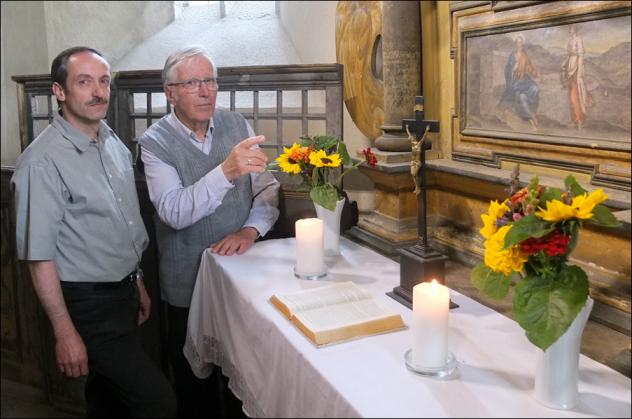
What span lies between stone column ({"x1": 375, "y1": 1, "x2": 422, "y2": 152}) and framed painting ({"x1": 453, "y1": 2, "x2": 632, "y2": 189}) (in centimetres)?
24

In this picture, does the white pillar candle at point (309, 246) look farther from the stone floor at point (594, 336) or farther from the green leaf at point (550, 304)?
the green leaf at point (550, 304)

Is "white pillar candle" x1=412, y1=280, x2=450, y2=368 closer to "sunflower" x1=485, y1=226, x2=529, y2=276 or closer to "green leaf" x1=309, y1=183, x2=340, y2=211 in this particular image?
"sunflower" x1=485, y1=226, x2=529, y2=276

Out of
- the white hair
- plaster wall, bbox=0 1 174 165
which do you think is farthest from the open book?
plaster wall, bbox=0 1 174 165

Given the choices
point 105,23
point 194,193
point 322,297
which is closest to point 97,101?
point 194,193

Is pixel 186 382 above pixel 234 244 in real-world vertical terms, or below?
below

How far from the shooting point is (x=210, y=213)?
2.43 meters

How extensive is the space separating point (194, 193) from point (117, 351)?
0.62 m

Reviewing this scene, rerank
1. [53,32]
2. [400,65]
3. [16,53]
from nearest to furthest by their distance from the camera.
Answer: [400,65]
[16,53]
[53,32]

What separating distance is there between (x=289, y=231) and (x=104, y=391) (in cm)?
105

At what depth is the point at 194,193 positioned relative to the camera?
230cm

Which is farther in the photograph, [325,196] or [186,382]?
[186,382]

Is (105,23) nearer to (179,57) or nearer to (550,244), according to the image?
(179,57)

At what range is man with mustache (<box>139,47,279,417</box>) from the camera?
2.36 metres

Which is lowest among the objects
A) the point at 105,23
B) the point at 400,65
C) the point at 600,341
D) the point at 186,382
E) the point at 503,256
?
the point at 186,382
